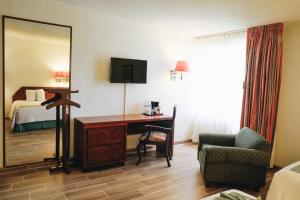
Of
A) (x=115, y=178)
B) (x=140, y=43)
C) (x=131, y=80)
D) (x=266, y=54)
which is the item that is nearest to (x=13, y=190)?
(x=115, y=178)

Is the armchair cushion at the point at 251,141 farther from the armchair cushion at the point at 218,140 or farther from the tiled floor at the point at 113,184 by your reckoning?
the tiled floor at the point at 113,184

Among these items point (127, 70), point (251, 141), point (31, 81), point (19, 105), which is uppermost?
point (127, 70)

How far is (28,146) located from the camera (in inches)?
134

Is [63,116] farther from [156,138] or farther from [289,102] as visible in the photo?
[289,102]

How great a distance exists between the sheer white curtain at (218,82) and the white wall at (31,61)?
2.89 m

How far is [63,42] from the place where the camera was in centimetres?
342

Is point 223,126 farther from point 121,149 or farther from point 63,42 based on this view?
point 63,42

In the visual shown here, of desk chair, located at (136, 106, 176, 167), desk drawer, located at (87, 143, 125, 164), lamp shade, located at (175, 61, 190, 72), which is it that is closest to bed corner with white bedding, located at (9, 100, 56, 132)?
desk drawer, located at (87, 143, 125, 164)

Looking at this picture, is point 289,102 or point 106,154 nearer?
point 106,154

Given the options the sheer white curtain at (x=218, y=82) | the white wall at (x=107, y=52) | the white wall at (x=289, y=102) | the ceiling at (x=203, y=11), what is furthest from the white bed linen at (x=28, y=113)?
the white wall at (x=289, y=102)

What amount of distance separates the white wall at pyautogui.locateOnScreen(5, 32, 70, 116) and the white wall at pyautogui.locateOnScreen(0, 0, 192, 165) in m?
0.23

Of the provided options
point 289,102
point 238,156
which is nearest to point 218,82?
point 289,102

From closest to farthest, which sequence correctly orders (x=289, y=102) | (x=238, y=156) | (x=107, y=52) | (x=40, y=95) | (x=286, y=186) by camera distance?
(x=286, y=186), (x=238, y=156), (x=40, y=95), (x=289, y=102), (x=107, y=52)

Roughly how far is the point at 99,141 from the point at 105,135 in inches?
4.9
